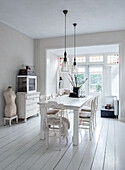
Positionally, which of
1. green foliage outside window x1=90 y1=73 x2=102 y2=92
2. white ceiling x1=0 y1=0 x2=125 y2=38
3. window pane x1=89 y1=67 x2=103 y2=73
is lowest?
green foliage outside window x1=90 y1=73 x2=102 y2=92

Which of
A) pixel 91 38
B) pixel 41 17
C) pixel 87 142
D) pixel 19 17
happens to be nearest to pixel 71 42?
pixel 91 38

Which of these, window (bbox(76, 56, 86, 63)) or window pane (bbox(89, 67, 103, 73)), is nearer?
window pane (bbox(89, 67, 103, 73))

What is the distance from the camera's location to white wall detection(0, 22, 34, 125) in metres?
4.14

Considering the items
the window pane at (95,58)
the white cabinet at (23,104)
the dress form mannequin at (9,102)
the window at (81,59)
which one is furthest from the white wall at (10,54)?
the window pane at (95,58)

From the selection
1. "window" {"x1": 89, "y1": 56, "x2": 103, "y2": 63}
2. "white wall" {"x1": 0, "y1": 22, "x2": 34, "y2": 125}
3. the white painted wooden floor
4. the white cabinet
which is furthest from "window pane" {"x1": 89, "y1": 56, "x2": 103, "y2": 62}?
the white painted wooden floor

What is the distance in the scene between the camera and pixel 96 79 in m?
7.05

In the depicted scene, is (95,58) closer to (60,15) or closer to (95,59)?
(95,59)

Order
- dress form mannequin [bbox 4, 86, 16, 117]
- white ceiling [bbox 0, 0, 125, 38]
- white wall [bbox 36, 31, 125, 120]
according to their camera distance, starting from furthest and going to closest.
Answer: white wall [bbox 36, 31, 125, 120]
dress form mannequin [bbox 4, 86, 16, 117]
white ceiling [bbox 0, 0, 125, 38]

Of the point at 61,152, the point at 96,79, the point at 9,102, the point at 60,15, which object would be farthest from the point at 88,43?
the point at 61,152

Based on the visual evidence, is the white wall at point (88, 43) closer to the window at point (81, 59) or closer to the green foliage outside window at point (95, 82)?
the window at point (81, 59)

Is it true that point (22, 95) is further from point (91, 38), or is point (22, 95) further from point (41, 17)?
point (91, 38)

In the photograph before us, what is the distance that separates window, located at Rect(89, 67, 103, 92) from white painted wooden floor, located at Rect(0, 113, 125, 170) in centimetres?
352

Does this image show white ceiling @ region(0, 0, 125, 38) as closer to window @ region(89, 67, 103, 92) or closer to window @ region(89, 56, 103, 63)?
window @ region(89, 56, 103, 63)

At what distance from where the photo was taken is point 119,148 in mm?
2787
